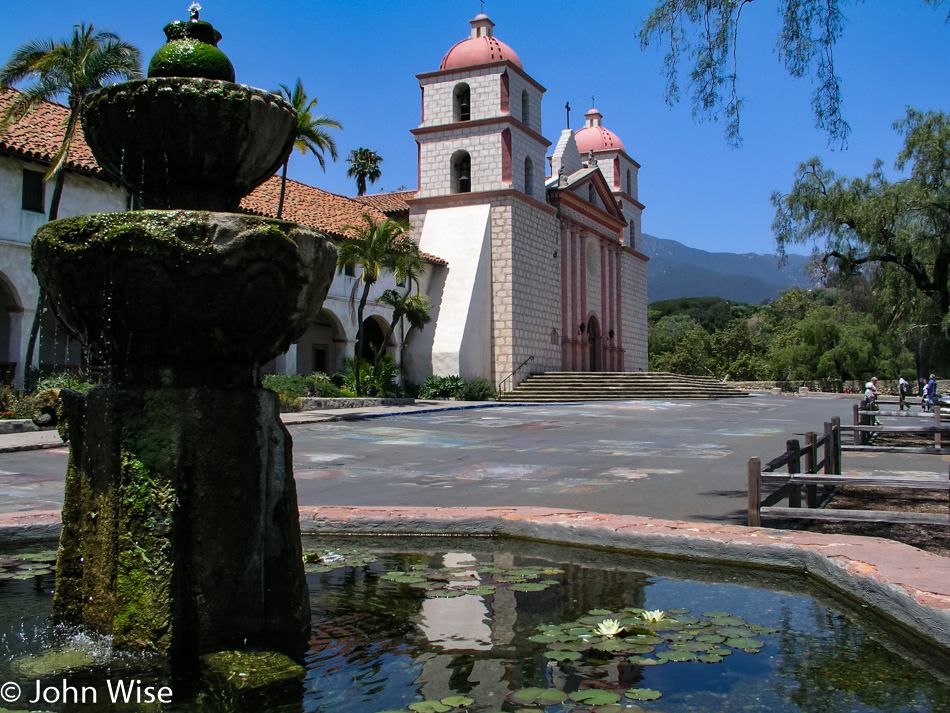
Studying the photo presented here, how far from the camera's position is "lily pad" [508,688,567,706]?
2.70 meters

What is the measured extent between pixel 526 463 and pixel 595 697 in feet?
27.2

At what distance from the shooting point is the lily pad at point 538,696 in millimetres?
2695

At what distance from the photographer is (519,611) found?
12.3 ft

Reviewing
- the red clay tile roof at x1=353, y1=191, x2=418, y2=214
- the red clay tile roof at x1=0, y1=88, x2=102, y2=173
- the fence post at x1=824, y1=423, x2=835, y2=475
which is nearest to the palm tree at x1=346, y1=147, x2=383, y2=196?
the red clay tile roof at x1=353, y1=191, x2=418, y2=214

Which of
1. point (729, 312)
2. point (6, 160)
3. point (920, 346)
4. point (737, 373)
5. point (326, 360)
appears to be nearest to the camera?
point (6, 160)

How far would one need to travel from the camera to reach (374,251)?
2362 centimetres

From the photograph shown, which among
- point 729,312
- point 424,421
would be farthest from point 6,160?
point 729,312

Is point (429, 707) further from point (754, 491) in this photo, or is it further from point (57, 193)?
point (57, 193)

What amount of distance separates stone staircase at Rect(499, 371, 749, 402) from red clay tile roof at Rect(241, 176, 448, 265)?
19.9 feet

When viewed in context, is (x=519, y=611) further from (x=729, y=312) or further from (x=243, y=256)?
(x=729, y=312)

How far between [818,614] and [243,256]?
121 inches

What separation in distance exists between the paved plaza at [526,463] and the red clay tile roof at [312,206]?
28.5 ft

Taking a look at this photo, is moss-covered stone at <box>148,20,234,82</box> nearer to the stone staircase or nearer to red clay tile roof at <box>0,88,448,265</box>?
red clay tile roof at <box>0,88,448,265</box>

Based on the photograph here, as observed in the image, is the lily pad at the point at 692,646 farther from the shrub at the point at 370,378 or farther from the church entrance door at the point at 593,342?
the church entrance door at the point at 593,342
